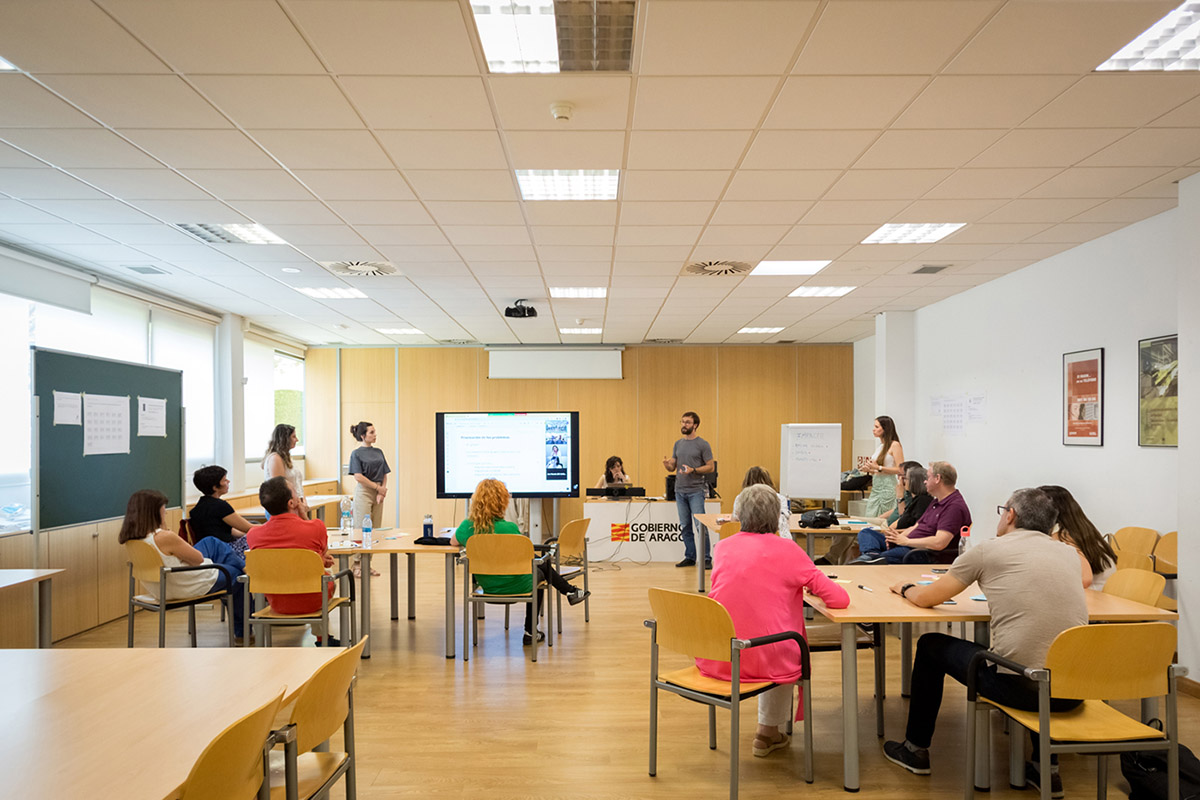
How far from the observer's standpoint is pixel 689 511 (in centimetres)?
867

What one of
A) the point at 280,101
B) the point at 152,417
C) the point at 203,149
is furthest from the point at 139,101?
the point at 152,417

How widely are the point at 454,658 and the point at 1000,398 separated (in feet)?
17.4

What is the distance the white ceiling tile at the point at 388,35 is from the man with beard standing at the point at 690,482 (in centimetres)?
631

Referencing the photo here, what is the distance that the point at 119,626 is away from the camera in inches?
227

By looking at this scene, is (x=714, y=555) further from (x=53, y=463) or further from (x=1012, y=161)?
(x=53, y=463)

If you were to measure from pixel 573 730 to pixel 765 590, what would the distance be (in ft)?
4.32

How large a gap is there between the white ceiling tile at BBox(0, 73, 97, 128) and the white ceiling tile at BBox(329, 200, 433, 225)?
1393 mm

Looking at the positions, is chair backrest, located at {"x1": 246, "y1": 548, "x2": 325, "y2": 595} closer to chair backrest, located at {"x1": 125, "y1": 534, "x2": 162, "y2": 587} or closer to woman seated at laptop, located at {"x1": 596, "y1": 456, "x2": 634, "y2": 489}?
chair backrest, located at {"x1": 125, "y1": 534, "x2": 162, "y2": 587}

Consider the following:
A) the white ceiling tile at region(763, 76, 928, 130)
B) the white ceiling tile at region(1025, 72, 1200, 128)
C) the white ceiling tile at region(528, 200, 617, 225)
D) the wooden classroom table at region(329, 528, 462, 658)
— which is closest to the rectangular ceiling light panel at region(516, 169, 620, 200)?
the white ceiling tile at region(528, 200, 617, 225)

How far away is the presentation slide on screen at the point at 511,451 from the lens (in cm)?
845

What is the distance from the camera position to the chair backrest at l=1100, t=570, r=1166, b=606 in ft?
10.5

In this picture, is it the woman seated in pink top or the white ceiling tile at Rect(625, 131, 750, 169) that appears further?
the white ceiling tile at Rect(625, 131, 750, 169)

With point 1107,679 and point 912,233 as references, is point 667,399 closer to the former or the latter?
point 912,233

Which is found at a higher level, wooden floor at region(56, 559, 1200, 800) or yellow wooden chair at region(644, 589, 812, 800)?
yellow wooden chair at region(644, 589, 812, 800)
